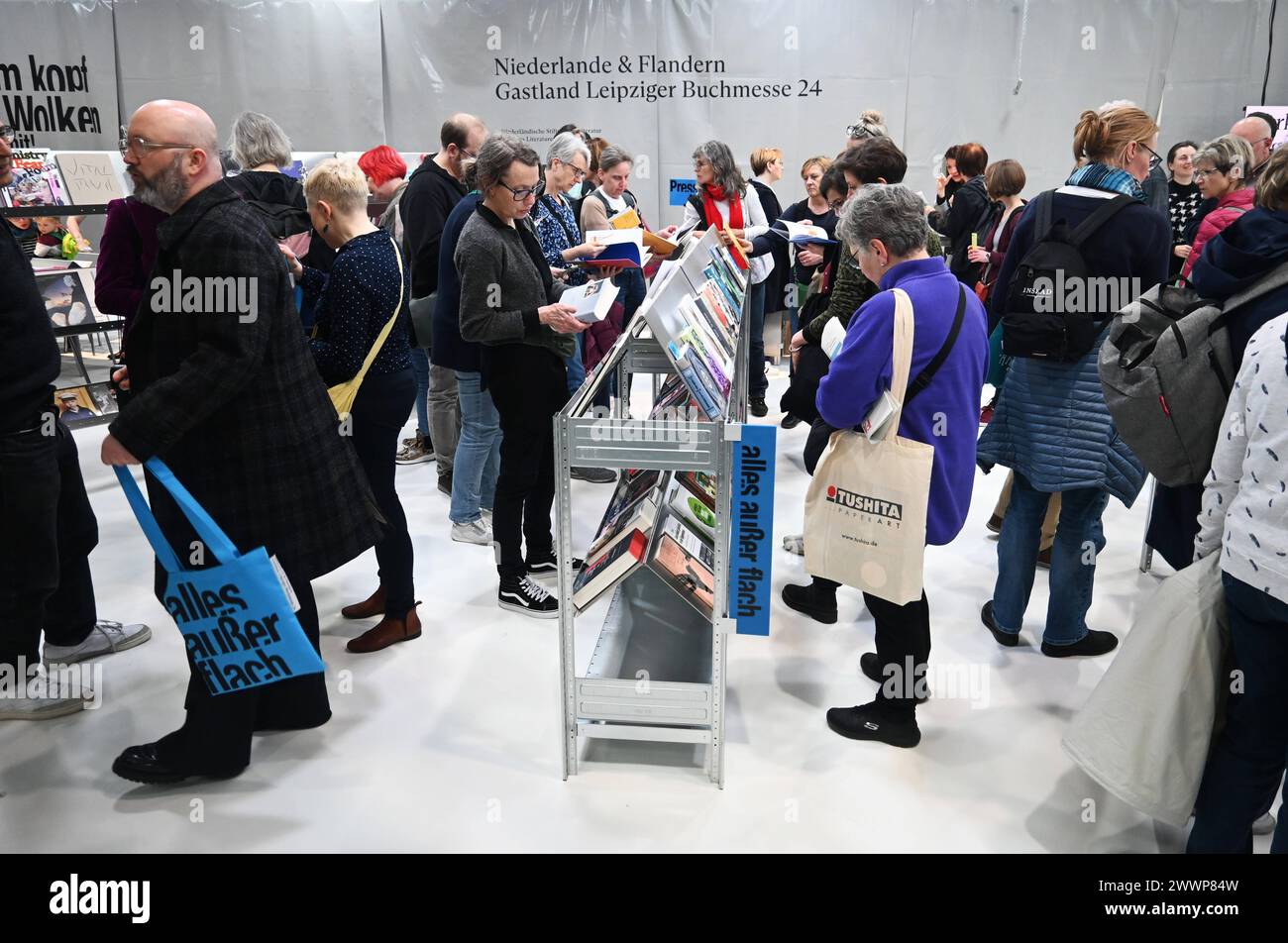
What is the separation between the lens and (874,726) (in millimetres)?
2848

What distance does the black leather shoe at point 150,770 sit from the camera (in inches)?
102

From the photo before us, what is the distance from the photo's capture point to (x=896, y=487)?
2494 millimetres

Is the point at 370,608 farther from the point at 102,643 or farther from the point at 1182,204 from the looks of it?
the point at 1182,204

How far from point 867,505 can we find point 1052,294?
1.00m

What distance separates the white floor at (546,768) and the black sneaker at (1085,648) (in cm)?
4

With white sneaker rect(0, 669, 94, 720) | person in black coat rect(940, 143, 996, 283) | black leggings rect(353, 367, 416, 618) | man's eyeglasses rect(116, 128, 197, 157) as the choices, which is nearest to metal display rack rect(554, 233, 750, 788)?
black leggings rect(353, 367, 416, 618)

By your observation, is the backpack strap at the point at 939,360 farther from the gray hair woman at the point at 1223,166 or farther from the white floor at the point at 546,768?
the gray hair woman at the point at 1223,166

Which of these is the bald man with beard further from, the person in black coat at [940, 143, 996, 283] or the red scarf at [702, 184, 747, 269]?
the person in black coat at [940, 143, 996, 283]

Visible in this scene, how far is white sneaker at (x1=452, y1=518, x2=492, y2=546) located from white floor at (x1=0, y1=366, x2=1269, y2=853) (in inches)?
24.2

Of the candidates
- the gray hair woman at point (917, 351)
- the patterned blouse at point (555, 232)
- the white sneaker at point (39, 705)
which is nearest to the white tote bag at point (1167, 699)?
the gray hair woman at point (917, 351)

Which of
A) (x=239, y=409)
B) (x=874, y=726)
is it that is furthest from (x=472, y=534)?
(x=874, y=726)

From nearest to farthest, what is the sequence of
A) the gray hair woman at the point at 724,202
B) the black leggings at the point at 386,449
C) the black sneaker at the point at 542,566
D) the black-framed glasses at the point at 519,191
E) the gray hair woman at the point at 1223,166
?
1. the black leggings at the point at 386,449
2. the black-framed glasses at the point at 519,191
3. the black sneaker at the point at 542,566
4. the gray hair woman at the point at 1223,166
5. the gray hair woman at the point at 724,202

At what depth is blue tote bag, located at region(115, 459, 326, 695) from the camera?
2234 mm
